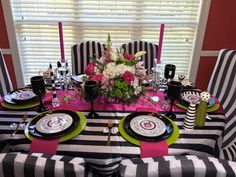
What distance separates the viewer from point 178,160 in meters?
0.73

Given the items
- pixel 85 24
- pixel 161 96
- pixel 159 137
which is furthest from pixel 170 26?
pixel 159 137

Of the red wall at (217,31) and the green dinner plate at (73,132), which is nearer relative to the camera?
the green dinner plate at (73,132)

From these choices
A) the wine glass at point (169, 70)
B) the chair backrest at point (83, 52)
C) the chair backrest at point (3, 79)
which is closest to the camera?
the wine glass at point (169, 70)

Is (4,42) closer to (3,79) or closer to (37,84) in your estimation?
(3,79)

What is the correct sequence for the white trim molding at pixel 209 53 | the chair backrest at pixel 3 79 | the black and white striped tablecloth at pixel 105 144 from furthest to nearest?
the white trim molding at pixel 209 53, the chair backrest at pixel 3 79, the black and white striped tablecloth at pixel 105 144

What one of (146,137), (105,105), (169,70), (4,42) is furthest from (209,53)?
(4,42)

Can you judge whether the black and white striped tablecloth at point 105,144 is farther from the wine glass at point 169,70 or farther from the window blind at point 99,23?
the window blind at point 99,23

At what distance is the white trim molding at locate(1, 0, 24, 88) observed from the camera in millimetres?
2346

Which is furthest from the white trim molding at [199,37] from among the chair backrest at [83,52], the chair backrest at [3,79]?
the chair backrest at [3,79]

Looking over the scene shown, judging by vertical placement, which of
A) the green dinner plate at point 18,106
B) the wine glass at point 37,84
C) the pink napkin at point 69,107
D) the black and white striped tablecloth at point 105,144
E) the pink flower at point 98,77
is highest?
the pink flower at point 98,77

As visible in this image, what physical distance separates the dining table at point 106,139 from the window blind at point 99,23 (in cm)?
130

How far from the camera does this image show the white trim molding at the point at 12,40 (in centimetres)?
235

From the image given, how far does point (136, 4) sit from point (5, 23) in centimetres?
145

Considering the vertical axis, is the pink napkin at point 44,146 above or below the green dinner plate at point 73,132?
below
